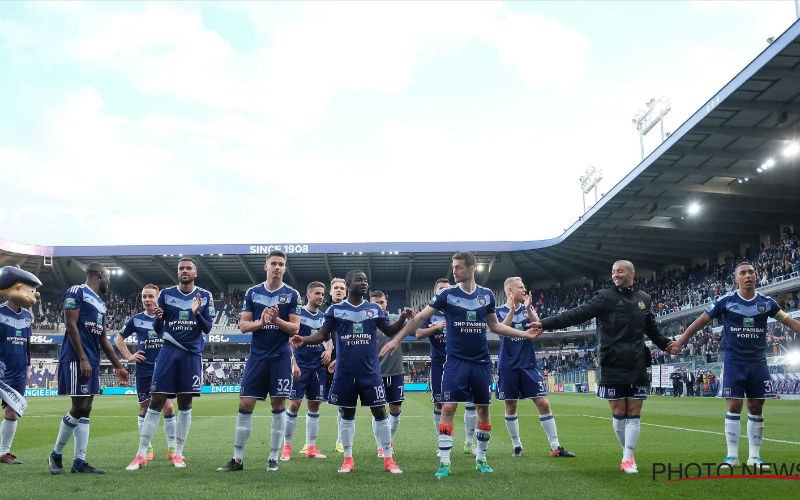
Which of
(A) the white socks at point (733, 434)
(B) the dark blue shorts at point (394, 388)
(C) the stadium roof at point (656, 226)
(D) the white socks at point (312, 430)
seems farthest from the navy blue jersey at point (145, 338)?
(C) the stadium roof at point (656, 226)

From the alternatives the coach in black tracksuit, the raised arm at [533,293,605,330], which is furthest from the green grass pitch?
the raised arm at [533,293,605,330]

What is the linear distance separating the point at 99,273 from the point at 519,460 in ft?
19.9

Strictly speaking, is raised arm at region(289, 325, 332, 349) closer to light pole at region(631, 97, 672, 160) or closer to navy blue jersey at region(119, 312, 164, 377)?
navy blue jersey at region(119, 312, 164, 377)

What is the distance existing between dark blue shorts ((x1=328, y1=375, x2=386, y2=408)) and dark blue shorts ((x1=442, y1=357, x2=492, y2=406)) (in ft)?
2.62

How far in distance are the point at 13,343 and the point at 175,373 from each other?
10.1ft

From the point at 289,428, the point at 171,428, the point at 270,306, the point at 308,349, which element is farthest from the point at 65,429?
the point at 308,349

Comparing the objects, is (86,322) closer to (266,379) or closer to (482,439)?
(266,379)

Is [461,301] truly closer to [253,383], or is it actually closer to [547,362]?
[253,383]

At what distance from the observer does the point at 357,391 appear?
8.09 metres

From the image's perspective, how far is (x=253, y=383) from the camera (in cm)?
822

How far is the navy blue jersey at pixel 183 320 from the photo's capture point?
8.51 meters

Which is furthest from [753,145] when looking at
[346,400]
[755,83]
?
[346,400]

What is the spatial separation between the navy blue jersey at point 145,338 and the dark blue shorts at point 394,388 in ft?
11.7

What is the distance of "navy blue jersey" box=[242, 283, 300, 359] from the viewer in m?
8.34
